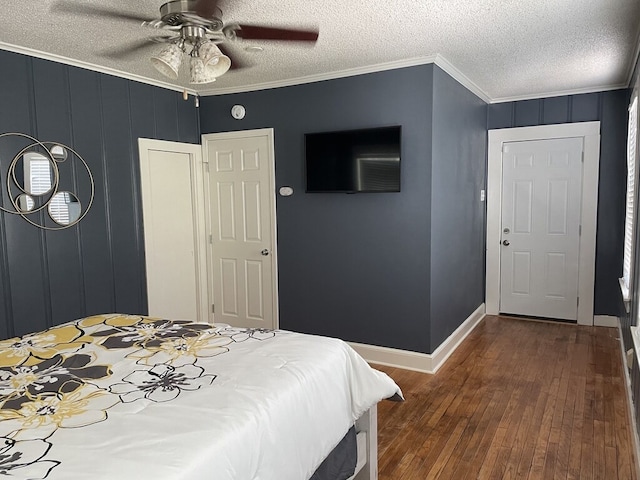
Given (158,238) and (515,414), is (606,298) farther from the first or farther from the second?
(158,238)

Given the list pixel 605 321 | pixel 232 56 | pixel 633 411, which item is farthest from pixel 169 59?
pixel 605 321

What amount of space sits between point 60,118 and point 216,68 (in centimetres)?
185

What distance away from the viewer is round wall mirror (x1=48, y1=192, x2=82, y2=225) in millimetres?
3475

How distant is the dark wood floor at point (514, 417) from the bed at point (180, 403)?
58 cm

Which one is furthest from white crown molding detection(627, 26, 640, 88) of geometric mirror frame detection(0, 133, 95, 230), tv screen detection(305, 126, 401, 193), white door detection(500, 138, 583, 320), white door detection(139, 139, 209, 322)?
geometric mirror frame detection(0, 133, 95, 230)

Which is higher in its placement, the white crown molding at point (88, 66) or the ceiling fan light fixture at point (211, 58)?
the white crown molding at point (88, 66)

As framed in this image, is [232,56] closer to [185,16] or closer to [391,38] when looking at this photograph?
[185,16]

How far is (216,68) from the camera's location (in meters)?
2.30

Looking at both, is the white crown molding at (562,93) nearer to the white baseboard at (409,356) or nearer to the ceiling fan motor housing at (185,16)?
the white baseboard at (409,356)

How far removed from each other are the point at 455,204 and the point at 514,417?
1878mm

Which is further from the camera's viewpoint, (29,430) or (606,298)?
(606,298)

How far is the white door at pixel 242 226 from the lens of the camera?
448cm

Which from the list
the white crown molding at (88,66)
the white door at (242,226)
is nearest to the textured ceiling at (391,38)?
the white crown molding at (88,66)

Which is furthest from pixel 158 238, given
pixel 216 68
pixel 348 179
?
pixel 216 68
